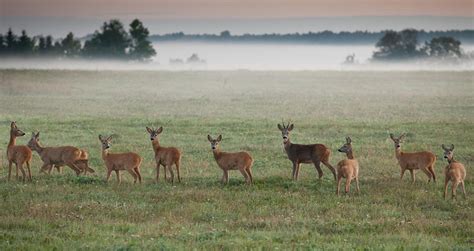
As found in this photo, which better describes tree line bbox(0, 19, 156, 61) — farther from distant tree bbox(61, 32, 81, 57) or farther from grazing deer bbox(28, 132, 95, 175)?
grazing deer bbox(28, 132, 95, 175)

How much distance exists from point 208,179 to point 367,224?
631 cm

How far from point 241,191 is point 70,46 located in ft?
353

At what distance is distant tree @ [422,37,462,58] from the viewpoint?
128m

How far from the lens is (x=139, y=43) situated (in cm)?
11519

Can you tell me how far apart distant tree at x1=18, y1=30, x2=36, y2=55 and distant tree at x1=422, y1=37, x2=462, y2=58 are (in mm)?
55957

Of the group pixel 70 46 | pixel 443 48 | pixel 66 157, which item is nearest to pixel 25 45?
pixel 70 46

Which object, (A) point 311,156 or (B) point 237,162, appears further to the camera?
(A) point 311,156

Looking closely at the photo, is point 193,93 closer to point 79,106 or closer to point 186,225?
point 79,106

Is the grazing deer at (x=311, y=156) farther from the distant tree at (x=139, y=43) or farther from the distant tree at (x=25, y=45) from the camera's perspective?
the distant tree at (x=25, y=45)

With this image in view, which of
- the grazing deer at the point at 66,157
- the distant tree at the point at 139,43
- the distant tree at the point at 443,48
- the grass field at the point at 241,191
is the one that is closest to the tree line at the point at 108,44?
the distant tree at the point at 139,43

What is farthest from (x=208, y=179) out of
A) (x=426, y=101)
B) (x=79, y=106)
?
(x=426, y=101)

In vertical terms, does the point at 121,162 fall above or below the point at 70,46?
below

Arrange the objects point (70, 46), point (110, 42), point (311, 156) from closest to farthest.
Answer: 1. point (311, 156)
2. point (110, 42)
3. point (70, 46)

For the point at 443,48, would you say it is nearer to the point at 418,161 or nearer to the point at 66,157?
the point at 418,161
